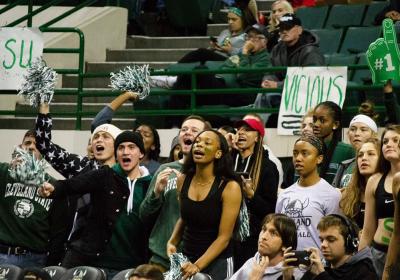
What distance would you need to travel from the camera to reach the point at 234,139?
35.3ft

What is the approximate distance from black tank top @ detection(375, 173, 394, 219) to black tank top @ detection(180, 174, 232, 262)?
1159mm

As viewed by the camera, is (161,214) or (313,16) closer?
(161,214)

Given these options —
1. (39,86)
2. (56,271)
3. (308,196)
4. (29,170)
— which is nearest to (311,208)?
(308,196)

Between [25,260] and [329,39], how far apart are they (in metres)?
4.97

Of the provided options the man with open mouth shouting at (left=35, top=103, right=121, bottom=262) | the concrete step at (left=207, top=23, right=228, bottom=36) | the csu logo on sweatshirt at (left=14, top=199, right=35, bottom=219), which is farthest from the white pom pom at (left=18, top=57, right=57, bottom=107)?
the concrete step at (left=207, top=23, right=228, bottom=36)

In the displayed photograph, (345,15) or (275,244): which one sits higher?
(345,15)

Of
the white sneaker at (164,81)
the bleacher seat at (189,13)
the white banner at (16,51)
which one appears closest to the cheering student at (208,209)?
the white sneaker at (164,81)

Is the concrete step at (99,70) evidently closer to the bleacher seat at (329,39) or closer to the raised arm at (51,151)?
the bleacher seat at (329,39)

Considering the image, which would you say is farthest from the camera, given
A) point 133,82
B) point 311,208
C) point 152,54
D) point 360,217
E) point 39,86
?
point 152,54

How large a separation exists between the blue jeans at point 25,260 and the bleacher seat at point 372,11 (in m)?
5.58

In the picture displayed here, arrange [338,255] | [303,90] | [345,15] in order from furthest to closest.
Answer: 1. [345,15]
2. [303,90]
3. [338,255]

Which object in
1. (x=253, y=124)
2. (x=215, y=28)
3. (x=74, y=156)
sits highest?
(x=215, y=28)

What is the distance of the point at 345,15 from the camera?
50.3 feet

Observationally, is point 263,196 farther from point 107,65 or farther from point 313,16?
point 107,65
